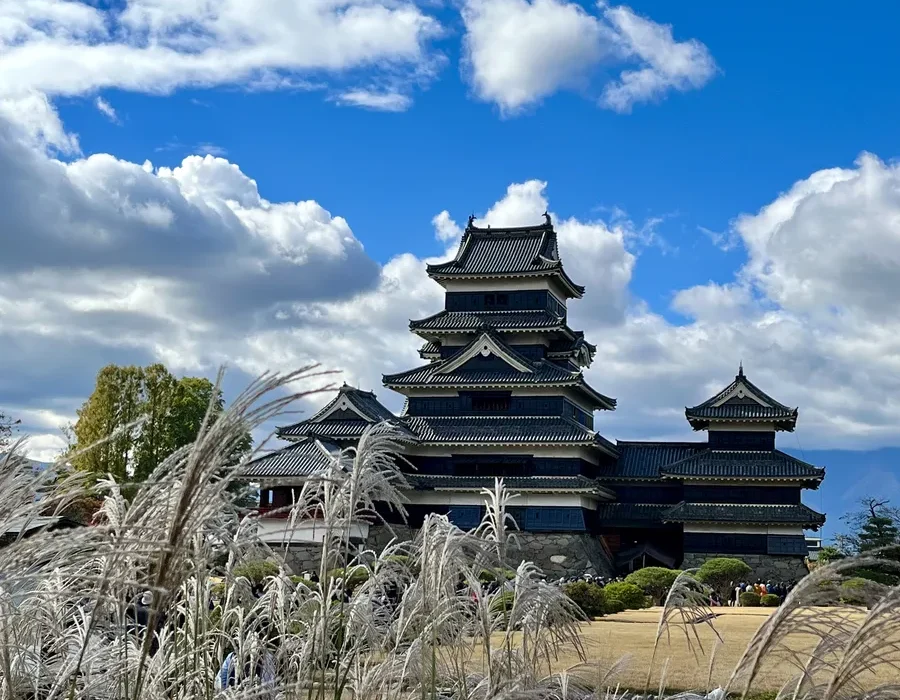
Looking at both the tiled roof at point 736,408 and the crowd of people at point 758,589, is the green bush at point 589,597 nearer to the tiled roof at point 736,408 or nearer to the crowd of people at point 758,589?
the crowd of people at point 758,589

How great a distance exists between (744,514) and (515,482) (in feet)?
23.6

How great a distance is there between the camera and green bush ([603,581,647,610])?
81.5 feet

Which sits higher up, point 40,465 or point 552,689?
point 40,465

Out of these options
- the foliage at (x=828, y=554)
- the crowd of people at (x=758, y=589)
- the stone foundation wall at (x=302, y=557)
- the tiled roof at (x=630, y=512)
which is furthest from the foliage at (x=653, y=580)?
the stone foundation wall at (x=302, y=557)

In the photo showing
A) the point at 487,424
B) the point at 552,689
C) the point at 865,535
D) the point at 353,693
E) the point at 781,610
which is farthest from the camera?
the point at 487,424

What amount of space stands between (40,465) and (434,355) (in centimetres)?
3477

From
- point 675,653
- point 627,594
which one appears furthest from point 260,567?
point 627,594

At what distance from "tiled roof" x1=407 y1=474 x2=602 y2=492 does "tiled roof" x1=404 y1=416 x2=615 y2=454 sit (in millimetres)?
1135

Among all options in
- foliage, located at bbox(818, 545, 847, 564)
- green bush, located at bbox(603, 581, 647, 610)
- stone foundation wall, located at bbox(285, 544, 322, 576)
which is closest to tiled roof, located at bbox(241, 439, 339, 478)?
stone foundation wall, located at bbox(285, 544, 322, 576)

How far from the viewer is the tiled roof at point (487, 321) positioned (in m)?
34.8

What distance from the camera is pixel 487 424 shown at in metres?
34.6

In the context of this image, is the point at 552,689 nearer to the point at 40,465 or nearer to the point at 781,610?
the point at 781,610

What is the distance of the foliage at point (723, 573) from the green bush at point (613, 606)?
17.2 feet

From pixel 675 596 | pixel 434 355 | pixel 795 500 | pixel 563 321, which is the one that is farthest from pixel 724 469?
pixel 675 596
